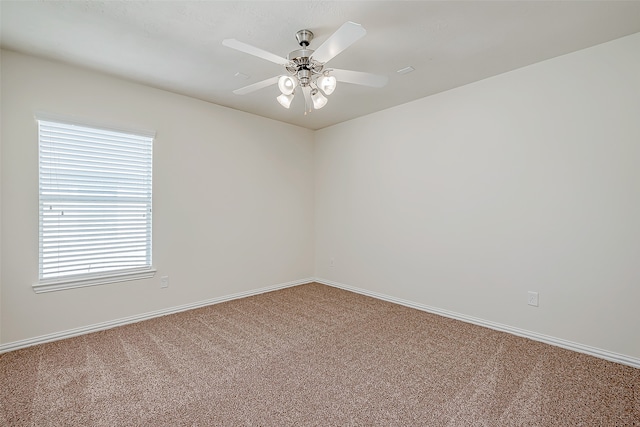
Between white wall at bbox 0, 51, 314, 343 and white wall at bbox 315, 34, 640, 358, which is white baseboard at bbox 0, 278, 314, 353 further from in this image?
white wall at bbox 315, 34, 640, 358

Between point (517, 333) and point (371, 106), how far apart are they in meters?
3.03

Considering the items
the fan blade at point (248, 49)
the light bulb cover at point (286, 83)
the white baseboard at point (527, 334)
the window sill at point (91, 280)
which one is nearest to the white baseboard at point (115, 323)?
the window sill at point (91, 280)

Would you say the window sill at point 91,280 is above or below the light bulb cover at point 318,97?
below

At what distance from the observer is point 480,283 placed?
3.20 metres

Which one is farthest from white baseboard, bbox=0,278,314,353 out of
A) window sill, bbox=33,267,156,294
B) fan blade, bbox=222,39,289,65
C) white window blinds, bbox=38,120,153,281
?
fan blade, bbox=222,39,289,65

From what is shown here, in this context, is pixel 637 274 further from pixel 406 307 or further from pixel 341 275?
pixel 341 275

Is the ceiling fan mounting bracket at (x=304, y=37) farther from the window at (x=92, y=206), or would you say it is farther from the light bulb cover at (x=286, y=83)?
the window at (x=92, y=206)

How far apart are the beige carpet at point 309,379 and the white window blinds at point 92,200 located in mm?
742

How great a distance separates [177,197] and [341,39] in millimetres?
2709

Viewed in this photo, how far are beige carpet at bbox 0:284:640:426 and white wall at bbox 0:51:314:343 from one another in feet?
1.31

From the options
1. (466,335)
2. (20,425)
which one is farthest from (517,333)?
(20,425)

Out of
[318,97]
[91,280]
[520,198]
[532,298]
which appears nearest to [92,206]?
[91,280]

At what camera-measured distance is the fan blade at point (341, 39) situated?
1611 millimetres

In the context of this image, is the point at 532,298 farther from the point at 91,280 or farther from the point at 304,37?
the point at 91,280
